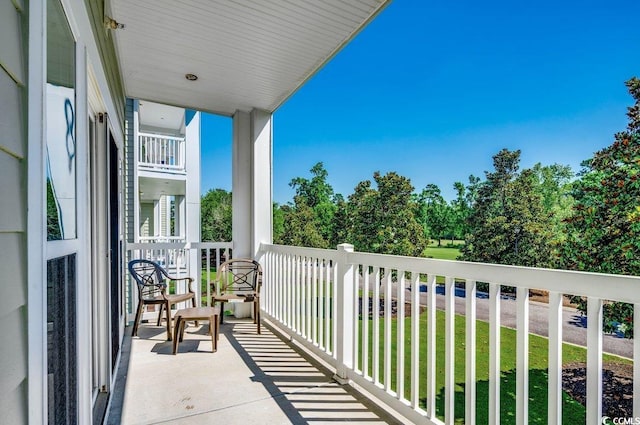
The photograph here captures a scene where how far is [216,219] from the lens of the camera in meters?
18.1

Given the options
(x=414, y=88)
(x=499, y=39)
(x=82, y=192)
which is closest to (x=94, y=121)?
(x=82, y=192)

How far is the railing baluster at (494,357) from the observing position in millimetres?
1651

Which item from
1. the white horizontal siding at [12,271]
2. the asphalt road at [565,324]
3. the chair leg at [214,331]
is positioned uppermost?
the white horizontal siding at [12,271]

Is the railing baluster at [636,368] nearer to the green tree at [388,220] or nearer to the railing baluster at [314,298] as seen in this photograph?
the railing baluster at [314,298]

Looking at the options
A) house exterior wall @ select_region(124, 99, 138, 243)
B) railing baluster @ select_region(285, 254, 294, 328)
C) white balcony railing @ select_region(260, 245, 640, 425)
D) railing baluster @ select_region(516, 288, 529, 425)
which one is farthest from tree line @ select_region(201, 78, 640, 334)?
house exterior wall @ select_region(124, 99, 138, 243)

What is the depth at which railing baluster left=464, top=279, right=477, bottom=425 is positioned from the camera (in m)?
1.77

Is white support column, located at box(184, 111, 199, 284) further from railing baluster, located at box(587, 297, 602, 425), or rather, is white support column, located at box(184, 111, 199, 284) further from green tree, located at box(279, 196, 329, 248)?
railing baluster, located at box(587, 297, 602, 425)

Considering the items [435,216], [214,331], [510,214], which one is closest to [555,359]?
[214,331]

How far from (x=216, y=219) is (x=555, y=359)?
17.8 metres

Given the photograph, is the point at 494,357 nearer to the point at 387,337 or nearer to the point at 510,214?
the point at 387,337

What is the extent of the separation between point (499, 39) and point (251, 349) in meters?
19.5

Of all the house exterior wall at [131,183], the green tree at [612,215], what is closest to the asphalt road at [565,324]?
the green tree at [612,215]

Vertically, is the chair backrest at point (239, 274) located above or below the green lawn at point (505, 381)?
above

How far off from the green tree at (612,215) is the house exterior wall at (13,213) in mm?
4528
